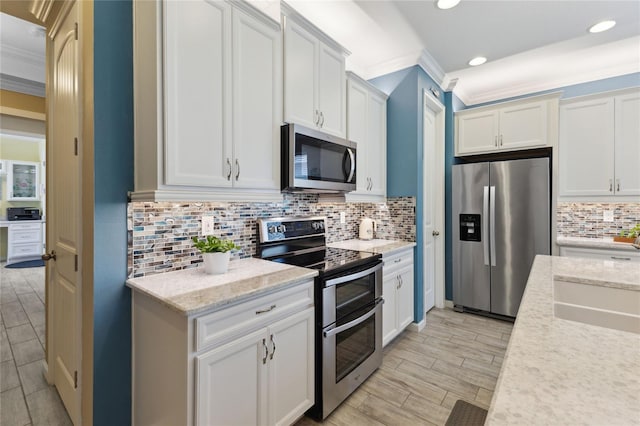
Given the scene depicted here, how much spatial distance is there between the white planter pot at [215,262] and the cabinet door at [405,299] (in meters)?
1.71

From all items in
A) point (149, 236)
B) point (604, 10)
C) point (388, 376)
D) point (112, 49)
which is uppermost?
point (604, 10)

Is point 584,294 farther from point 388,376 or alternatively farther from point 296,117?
point 296,117

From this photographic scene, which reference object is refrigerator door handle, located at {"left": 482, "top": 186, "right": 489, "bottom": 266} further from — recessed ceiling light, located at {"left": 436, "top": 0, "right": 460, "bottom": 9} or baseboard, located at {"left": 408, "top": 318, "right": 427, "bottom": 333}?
recessed ceiling light, located at {"left": 436, "top": 0, "right": 460, "bottom": 9}

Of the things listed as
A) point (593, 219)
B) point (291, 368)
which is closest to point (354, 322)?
point (291, 368)

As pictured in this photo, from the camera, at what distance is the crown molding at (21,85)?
325cm

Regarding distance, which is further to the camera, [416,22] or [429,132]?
[429,132]

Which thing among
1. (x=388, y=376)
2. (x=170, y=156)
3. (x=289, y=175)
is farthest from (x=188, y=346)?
(x=388, y=376)

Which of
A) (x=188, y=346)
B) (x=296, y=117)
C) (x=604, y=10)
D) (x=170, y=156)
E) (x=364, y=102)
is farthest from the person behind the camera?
(x=364, y=102)

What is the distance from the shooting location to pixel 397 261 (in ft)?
8.91

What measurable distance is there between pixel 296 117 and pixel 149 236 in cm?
118

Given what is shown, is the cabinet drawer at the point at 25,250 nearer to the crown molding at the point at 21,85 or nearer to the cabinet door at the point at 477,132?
the crown molding at the point at 21,85

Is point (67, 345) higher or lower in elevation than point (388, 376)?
higher

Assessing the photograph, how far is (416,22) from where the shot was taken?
95.7 inches

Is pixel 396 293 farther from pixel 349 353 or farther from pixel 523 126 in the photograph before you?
pixel 523 126
